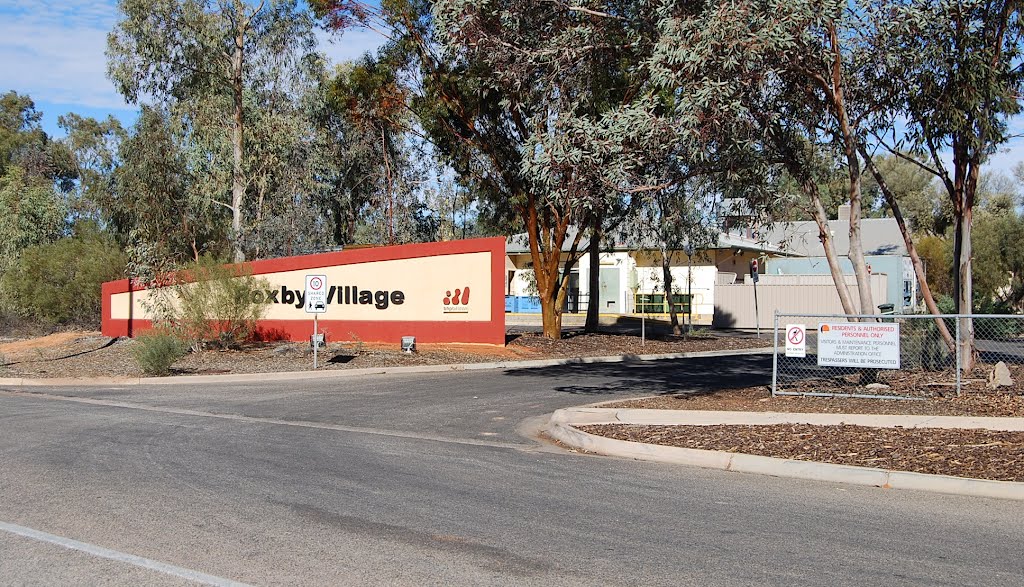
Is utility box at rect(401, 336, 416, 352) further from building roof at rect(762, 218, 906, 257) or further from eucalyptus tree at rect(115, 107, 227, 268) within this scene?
building roof at rect(762, 218, 906, 257)

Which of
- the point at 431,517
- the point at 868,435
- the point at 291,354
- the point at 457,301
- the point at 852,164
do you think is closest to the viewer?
the point at 431,517

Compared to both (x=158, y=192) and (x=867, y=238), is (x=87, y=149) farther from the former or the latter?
(x=867, y=238)

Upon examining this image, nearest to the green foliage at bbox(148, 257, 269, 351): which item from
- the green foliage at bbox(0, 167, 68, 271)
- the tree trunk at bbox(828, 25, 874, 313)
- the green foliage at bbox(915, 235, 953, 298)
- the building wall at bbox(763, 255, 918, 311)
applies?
the tree trunk at bbox(828, 25, 874, 313)

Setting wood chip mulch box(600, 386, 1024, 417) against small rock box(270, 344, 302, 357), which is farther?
small rock box(270, 344, 302, 357)

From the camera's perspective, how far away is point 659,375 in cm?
2175

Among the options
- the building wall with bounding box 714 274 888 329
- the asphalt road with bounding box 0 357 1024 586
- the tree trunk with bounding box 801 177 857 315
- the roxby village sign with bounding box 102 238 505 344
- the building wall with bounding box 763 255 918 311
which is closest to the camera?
the asphalt road with bounding box 0 357 1024 586

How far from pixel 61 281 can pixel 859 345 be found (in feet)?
107

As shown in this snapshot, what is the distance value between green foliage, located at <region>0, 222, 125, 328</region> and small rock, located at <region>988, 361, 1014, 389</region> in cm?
3217

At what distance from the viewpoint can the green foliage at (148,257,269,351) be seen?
2634cm

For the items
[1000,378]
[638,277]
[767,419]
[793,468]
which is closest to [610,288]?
[638,277]

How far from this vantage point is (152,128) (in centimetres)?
3822

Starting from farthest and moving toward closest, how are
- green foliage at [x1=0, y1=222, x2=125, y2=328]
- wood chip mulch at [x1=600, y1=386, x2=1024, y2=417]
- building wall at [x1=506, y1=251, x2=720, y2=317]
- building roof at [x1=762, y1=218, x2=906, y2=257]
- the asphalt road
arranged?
building roof at [x1=762, y1=218, x2=906, y2=257] < building wall at [x1=506, y1=251, x2=720, y2=317] < green foliage at [x1=0, y1=222, x2=125, y2=328] < wood chip mulch at [x1=600, y1=386, x2=1024, y2=417] < the asphalt road

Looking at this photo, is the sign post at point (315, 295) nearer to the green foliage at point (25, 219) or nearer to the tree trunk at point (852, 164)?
the tree trunk at point (852, 164)

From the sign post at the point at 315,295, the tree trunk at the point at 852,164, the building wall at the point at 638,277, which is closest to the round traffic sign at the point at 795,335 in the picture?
the tree trunk at the point at 852,164
